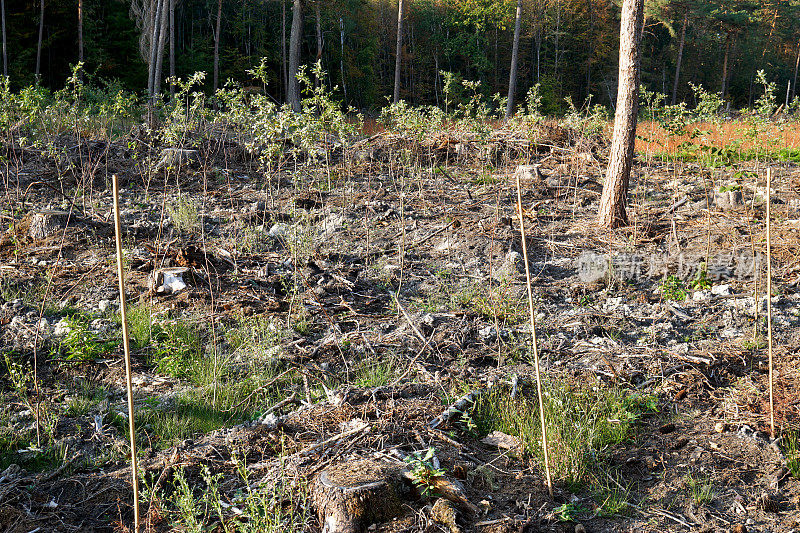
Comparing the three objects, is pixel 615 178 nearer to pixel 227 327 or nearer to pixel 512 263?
pixel 512 263

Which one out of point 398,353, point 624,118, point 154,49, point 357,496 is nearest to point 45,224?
point 398,353

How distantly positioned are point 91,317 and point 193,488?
2420mm

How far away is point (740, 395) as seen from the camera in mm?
3309

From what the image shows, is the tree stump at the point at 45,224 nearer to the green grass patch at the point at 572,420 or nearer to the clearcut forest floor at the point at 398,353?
the clearcut forest floor at the point at 398,353

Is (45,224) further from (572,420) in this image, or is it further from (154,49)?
(154,49)

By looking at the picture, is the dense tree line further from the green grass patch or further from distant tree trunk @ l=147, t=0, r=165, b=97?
the green grass patch

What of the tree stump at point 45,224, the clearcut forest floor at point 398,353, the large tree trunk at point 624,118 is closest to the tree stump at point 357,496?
the clearcut forest floor at point 398,353

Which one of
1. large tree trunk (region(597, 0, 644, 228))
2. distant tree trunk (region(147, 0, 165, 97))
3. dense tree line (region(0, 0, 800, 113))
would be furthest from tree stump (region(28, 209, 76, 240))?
dense tree line (region(0, 0, 800, 113))

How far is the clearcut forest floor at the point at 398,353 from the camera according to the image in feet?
8.52

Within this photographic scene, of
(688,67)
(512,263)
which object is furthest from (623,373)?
(688,67)

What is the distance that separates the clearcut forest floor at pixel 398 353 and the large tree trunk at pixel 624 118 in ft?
1.00

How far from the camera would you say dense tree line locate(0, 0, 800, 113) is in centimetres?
2611

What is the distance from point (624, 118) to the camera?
6.62 meters

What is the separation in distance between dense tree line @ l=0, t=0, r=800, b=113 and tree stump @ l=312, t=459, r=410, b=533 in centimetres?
2433
